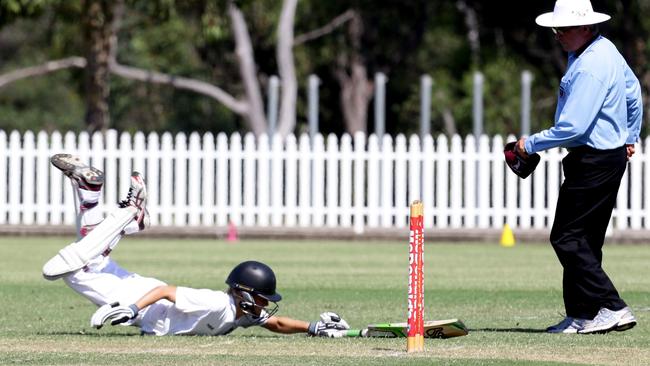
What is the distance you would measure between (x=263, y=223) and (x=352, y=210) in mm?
1447

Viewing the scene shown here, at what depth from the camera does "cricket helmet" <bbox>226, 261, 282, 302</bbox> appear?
33.7 feet

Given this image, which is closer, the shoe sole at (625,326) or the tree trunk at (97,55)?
the shoe sole at (625,326)

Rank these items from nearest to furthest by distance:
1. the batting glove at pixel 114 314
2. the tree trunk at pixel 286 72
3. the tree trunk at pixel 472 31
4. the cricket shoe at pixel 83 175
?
the batting glove at pixel 114 314
the cricket shoe at pixel 83 175
the tree trunk at pixel 286 72
the tree trunk at pixel 472 31

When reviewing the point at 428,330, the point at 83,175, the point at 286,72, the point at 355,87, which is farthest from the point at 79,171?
the point at 355,87

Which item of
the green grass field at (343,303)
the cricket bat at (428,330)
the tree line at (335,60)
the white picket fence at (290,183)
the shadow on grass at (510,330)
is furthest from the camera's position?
the tree line at (335,60)

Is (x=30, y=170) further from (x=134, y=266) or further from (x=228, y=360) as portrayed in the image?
(x=228, y=360)

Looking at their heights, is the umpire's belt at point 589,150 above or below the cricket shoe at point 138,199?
above

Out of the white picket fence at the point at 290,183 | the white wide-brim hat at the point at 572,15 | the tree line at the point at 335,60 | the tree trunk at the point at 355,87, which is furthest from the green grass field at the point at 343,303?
the tree trunk at the point at 355,87

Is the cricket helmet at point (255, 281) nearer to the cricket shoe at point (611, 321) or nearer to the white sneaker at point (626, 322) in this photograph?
the cricket shoe at point (611, 321)

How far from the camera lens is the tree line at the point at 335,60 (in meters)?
35.9

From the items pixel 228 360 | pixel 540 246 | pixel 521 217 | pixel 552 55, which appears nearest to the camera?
pixel 228 360

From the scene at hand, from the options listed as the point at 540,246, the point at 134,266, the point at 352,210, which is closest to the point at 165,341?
the point at 134,266

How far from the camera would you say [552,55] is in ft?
132

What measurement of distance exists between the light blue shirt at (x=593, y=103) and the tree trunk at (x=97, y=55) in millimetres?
20275
